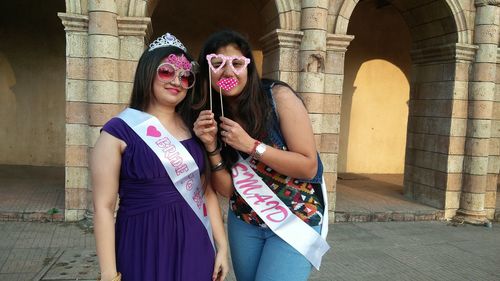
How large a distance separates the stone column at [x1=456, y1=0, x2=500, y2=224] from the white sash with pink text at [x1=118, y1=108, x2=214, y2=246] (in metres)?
6.48

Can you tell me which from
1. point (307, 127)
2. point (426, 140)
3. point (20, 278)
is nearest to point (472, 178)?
point (426, 140)

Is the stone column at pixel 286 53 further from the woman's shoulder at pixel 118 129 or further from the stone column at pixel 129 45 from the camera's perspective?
the woman's shoulder at pixel 118 129

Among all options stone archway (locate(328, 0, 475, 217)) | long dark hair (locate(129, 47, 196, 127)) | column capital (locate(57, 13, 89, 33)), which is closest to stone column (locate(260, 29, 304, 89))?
stone archway (locate(328, 0, 475, 217))

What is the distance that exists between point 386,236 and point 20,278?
187 inches

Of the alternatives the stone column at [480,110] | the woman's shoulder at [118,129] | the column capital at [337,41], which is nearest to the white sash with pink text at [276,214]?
the woman's shoulder at [118,129]

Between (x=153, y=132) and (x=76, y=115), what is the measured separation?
4.36 m

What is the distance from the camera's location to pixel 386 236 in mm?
6059

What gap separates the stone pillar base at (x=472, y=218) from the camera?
704 cm

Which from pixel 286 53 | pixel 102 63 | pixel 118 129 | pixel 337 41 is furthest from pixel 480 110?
pixel 118 129

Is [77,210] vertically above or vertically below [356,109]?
below

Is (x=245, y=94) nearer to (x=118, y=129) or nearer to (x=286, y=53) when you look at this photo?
(x=118, y=129)

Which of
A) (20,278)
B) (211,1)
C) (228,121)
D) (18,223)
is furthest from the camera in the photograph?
(211,1)

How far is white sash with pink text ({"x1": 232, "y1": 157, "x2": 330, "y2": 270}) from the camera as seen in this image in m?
2.03

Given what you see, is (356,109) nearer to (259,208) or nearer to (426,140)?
(426,140)
